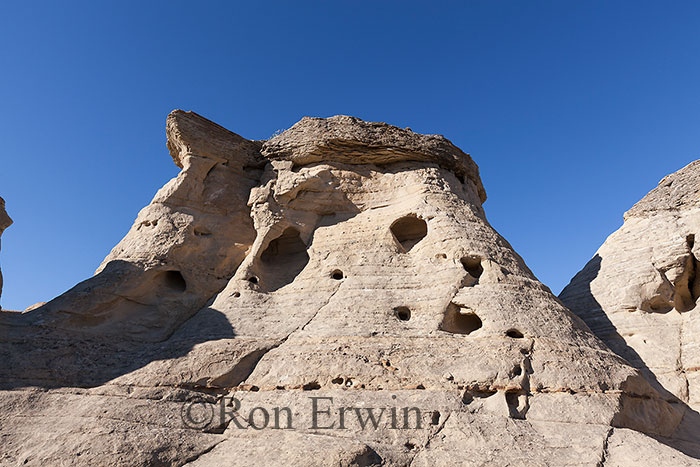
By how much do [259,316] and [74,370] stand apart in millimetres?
3253

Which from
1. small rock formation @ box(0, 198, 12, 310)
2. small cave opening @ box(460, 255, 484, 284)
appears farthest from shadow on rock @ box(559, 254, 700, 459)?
small rock formation @ box(0, 198, 12, 310)

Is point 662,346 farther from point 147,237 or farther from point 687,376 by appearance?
point 147,237

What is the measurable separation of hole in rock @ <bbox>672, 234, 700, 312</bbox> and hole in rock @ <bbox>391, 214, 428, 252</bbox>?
6437 millimetres

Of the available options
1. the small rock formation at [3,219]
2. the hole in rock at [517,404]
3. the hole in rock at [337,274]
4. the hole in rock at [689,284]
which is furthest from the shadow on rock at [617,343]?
the small rock formation at [3,219]

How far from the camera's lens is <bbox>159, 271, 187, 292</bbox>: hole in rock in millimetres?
10094

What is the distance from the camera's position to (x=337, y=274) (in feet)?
31.6

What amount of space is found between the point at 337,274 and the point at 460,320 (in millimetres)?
2829

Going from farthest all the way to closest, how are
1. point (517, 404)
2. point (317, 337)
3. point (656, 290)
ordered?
1. point (656, 290)
2. point (317, 337)
3. point (517, 404)

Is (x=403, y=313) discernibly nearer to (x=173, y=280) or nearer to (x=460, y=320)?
(x=460, y=320)

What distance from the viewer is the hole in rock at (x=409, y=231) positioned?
430 inches

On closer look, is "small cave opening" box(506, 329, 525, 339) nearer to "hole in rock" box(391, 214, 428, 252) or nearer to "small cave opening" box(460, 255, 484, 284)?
"small cave opening" box(460, 255, 484, 284)

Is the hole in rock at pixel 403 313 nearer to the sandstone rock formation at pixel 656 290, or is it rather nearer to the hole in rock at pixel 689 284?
the sandstone rock formation at pixel 656 290

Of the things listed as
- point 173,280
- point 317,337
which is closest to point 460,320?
point 317,337

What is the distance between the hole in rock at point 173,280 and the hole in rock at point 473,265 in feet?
21.0
